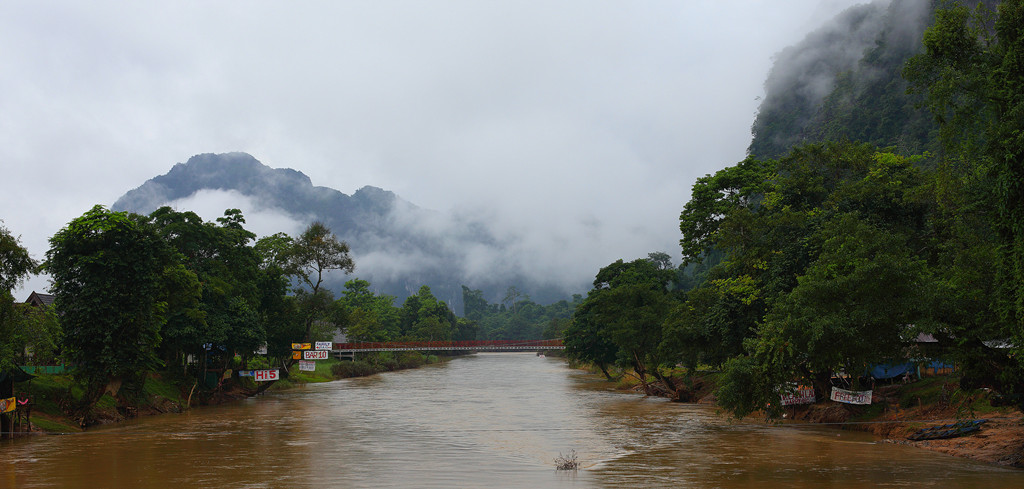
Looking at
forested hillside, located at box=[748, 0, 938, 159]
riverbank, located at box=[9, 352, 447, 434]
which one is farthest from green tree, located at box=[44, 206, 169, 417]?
forested hillside, located at box=[748, 0, 938, 159]

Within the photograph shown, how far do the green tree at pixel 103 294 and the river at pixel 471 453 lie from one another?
129 inches

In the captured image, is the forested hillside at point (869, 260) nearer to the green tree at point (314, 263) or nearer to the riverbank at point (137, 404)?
the green tree at point (314, 263)

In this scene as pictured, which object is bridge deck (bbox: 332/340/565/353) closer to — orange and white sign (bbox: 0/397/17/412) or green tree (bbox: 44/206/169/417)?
green tree (bbox: 44/206/169/417)

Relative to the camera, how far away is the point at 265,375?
178ft

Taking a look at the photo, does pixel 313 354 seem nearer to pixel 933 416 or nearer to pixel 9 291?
pixel 9 291

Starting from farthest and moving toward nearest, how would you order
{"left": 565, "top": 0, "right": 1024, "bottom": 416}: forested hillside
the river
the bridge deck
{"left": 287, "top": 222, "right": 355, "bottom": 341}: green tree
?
the bridge deck → {"left": 287, "top": 222, "right": 355, "bottom": 341}: green tree → the river → {"left": 565, "top": 0, "right": 1024, "bottom": 416}: forested hillside

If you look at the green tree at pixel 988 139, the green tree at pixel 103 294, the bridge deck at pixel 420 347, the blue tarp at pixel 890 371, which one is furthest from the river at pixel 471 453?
the bridge deck at pixel 420 347

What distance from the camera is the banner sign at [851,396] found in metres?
30.1

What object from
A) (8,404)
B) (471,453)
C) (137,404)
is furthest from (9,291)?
(471,453)

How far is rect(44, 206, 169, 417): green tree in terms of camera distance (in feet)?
109

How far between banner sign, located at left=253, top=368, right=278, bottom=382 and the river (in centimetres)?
1111

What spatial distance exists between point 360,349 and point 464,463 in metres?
67.7

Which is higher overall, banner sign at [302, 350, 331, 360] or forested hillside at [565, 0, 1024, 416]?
forested hillside at [565, 0, 1024, 416]

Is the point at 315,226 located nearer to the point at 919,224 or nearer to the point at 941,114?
the point at 919,224
